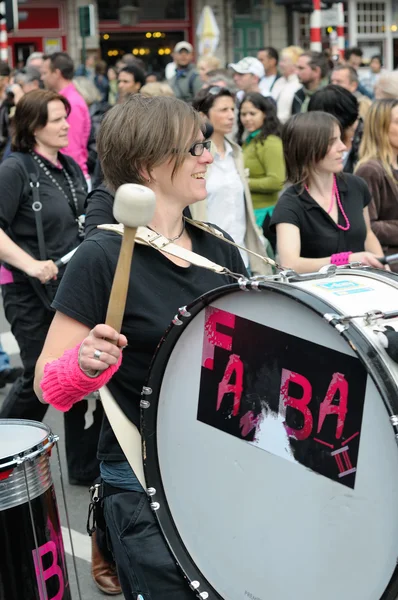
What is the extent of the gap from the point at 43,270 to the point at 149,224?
188 centimetres

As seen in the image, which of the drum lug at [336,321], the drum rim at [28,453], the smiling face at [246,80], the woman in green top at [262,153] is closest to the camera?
the drum lug at [336,321]

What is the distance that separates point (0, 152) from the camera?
7.69 meters

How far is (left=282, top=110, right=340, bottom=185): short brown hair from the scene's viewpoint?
13.8 ft

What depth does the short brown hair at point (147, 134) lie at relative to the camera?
241cm

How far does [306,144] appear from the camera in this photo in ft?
13.8

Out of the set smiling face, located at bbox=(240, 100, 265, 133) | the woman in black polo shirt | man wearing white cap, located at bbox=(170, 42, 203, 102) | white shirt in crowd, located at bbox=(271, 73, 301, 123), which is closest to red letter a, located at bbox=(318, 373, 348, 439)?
the woman in black polo shirt

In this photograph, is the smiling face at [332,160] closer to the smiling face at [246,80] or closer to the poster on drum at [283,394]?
the poster on drum at [283,394]

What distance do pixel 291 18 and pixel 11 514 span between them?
26.8 meters

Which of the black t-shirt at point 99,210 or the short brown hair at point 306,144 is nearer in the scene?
the black t-shirt at point 99,210

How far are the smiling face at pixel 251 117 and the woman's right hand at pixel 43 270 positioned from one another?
331cm

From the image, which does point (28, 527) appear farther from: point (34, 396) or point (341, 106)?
point (341, 106)

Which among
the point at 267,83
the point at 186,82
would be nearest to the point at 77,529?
the point at 186,82

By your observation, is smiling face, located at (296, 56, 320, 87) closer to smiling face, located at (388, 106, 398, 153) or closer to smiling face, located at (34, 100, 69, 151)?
smiling face, located at (388, 106, 398, 153)

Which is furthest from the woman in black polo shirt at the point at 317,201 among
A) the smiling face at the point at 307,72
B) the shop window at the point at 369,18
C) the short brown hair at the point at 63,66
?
the shop window at the point at 369,18
